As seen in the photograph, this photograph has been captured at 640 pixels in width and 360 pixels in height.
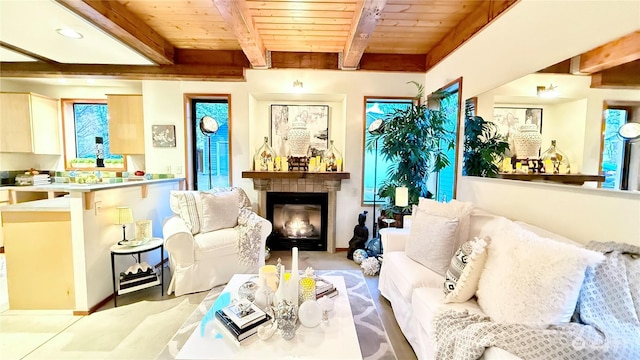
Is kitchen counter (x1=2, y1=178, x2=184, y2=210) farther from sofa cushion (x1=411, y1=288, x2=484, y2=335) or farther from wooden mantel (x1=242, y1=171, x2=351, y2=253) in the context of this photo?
sofa cushion (x1=411, y1=288, x2=484, y2=335)

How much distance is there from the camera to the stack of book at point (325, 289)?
5.56 feet

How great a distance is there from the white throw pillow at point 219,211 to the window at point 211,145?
854 mm

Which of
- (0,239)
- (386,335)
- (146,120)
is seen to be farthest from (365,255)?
(0,239)

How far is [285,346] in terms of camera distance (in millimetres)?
1261

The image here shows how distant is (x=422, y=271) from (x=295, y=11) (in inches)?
104

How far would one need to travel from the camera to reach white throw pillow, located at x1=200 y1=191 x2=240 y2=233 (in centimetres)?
271

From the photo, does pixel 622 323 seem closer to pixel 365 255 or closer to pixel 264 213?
pixel 365 255

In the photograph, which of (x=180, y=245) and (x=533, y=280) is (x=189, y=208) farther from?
(x=533, y=280)

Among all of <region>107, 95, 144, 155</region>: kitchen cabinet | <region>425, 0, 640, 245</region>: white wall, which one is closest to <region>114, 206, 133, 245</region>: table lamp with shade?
<region>107, 95, 144, 155</region>: kitchen cabinet

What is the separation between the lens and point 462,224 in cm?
190

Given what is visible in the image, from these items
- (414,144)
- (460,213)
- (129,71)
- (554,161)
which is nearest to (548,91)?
(554,161)

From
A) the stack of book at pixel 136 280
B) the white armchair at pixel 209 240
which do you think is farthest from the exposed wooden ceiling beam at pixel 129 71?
the stack of book at pixel 136 280

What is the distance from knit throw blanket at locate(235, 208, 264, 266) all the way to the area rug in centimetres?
39

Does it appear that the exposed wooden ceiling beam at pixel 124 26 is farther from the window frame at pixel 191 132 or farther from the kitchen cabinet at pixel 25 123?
the kitchen cabinet at pixel 25 123
